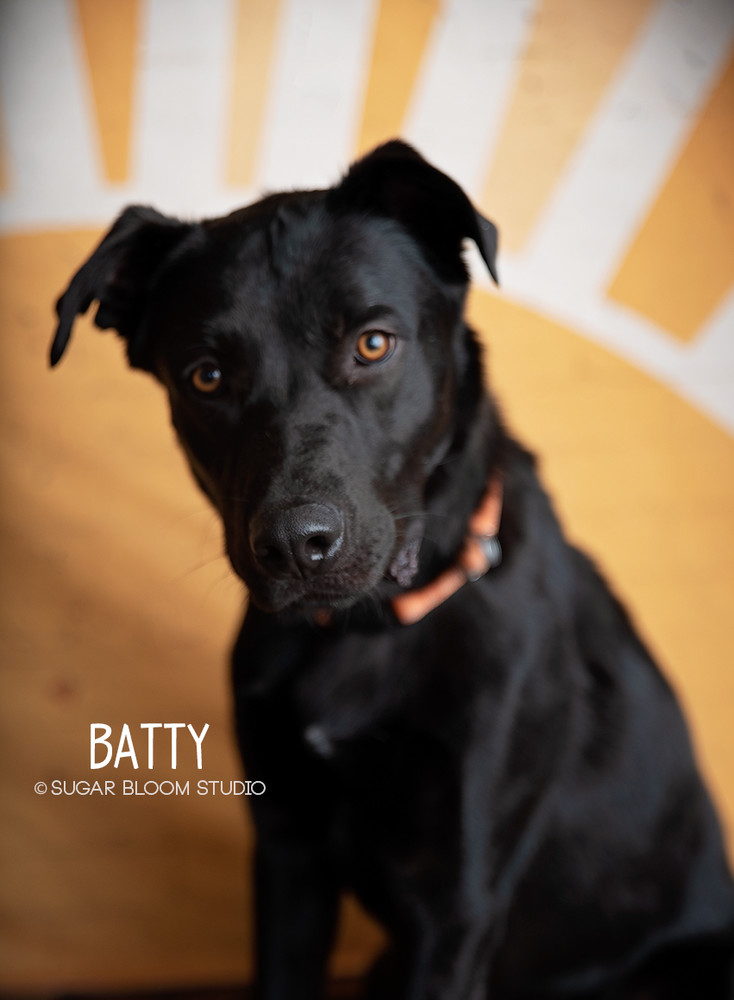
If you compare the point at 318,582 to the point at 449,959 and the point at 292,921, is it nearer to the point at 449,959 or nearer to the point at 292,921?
the point at 449,959

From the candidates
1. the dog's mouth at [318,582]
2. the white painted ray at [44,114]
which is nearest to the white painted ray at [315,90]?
the white painted ray at [44,114]

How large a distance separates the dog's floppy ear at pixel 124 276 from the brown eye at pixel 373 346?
0.95 ft

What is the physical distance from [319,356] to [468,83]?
2.94 ft

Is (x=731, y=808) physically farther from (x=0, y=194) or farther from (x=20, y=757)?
(x=0, y=194)

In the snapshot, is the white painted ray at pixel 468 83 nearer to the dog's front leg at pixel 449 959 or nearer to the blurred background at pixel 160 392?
the blurred background at pixel 160 392

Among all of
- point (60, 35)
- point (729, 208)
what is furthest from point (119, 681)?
point (729, 208)

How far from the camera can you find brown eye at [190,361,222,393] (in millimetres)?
1047

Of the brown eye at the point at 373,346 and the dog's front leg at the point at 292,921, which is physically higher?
the brown eye at the point at 373,346

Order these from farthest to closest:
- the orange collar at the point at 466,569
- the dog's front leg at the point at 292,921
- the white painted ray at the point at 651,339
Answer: the white painted ray at the point at 651,339 < the dog's front leg at the point at 292,921 < the orange collar at the point at 466,569

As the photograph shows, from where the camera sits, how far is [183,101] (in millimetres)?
1591

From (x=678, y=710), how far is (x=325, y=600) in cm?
68

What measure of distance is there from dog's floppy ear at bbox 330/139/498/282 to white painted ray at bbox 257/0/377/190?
561 mm

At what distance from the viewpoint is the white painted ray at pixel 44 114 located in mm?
1560

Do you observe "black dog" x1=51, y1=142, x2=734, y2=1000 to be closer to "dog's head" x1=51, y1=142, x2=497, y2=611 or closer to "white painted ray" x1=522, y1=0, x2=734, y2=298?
"dog's head" x1=51, y1=142, x2=497, y2=611
